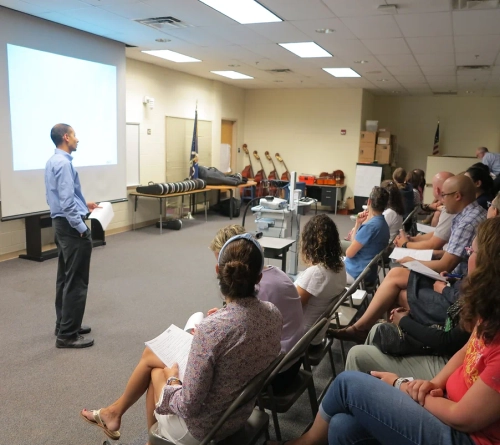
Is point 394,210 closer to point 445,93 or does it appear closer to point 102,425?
point 102,425

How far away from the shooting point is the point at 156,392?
182cm

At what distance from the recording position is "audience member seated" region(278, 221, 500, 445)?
1.29 meters

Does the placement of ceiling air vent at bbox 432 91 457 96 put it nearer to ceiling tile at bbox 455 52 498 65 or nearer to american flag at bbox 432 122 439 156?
american flag at bbox 432 122 439 156

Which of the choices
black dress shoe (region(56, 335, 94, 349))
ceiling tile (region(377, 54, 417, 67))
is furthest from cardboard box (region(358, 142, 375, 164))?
black dress shoe (region(56, 335, 94, 349))

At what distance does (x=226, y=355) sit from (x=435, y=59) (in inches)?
249

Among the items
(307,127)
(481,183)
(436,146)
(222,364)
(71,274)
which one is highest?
(307,127)

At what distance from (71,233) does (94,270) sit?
2.05 m

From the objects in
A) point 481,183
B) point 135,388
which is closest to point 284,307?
point 135,388

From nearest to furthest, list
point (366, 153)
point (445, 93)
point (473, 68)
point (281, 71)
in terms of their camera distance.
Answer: point (473, 68) → point (281, 71) → point (366, 153) → point (445, 93)

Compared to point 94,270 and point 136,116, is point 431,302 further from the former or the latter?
point 136,116

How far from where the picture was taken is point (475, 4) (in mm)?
3873

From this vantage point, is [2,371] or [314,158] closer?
[2,371]

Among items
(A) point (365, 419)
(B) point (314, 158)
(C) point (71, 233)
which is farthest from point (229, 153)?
(A) point (365, 419)

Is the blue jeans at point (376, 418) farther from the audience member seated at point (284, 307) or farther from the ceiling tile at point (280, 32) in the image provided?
the ceiling tile at point (280, 32)
